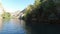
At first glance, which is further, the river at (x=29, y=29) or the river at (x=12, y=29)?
the river at (x=12, y=29)

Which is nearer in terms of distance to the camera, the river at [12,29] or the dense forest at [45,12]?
the river at [12,29]

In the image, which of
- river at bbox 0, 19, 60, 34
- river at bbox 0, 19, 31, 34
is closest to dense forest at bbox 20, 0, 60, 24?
river at bbox 0, 19, 31, 34

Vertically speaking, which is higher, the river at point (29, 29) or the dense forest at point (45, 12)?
the dense forest at point (45, 12)

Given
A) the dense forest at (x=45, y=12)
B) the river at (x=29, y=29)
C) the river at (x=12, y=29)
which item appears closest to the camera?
the river at (x=29, y=29)

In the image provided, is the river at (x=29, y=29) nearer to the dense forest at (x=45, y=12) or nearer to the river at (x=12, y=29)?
the river at (x=12, y=29)

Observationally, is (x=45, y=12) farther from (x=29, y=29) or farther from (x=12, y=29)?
(x=29, y=29)

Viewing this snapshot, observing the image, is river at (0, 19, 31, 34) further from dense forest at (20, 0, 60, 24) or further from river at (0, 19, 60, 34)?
dense forest at (20, 0, 60, 24)

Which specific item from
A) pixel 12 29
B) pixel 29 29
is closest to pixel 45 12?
pixel 12 29

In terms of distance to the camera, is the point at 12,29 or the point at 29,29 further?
the point at 12,29

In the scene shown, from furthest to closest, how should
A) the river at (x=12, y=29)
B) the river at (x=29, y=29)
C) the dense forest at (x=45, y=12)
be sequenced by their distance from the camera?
Answer: the dense forest at (x=45, y=12), the river at (x=12, y=29), the river at (x=29, y=29)

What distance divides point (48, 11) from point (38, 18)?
9.51m

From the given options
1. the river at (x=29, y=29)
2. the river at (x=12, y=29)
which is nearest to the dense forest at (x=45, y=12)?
the river at (x=12, y=29)

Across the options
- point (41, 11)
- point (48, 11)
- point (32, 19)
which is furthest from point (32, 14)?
point (48, 11)

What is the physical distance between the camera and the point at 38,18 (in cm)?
7456
